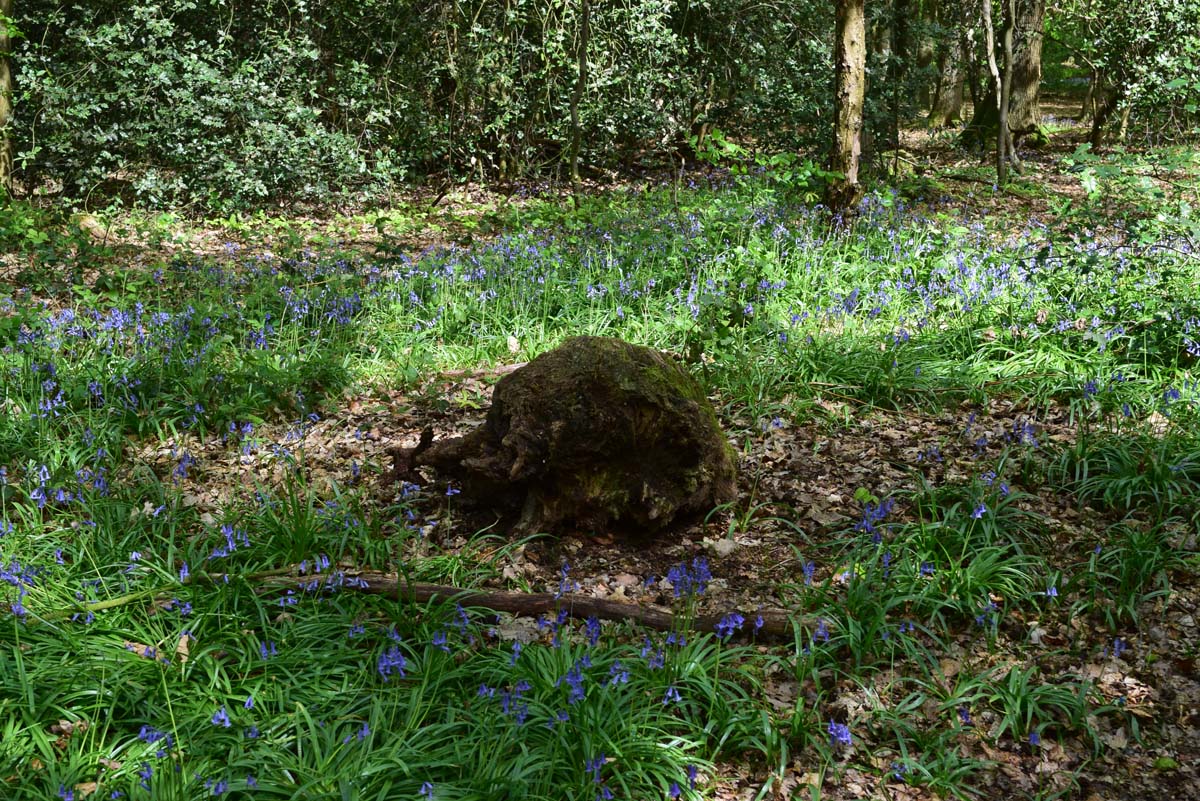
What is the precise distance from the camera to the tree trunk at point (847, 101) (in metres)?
7.84

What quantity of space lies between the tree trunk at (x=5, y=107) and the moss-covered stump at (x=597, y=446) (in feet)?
27.5

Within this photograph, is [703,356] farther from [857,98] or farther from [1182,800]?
[857,98]

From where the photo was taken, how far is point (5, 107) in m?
9.97

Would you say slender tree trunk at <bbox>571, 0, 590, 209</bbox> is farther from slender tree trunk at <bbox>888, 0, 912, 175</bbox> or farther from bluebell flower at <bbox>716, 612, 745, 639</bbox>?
bluebell flower at <bbox>716, 612, 745, 639</bbox>

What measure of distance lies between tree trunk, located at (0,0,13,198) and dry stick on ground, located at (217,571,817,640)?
852 centimetres

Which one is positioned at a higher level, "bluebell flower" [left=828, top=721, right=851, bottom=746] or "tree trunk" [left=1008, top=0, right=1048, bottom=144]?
"tree trunk" [left=1008, top=0, right=1048, bottom=144]

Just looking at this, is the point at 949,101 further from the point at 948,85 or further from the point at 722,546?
the point at 722,546

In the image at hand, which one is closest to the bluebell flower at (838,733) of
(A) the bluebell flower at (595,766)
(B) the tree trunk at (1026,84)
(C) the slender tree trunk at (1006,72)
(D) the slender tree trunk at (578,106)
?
(A) the bluebell flower at (595,766)

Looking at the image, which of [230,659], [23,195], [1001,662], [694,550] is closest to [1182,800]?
[1001,662]

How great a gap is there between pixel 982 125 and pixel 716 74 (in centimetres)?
447

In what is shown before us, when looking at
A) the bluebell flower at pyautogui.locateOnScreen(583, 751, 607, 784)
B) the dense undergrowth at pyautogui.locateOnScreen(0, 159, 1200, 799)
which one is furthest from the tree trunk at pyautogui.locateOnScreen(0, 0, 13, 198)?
the bluebell flower at pyautogui.locateOnScreen(583, 751, 607, 784)

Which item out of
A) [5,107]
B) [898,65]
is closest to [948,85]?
[898,65]

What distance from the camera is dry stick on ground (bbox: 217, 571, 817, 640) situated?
10.7 feet

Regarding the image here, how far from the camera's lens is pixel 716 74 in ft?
40.4
